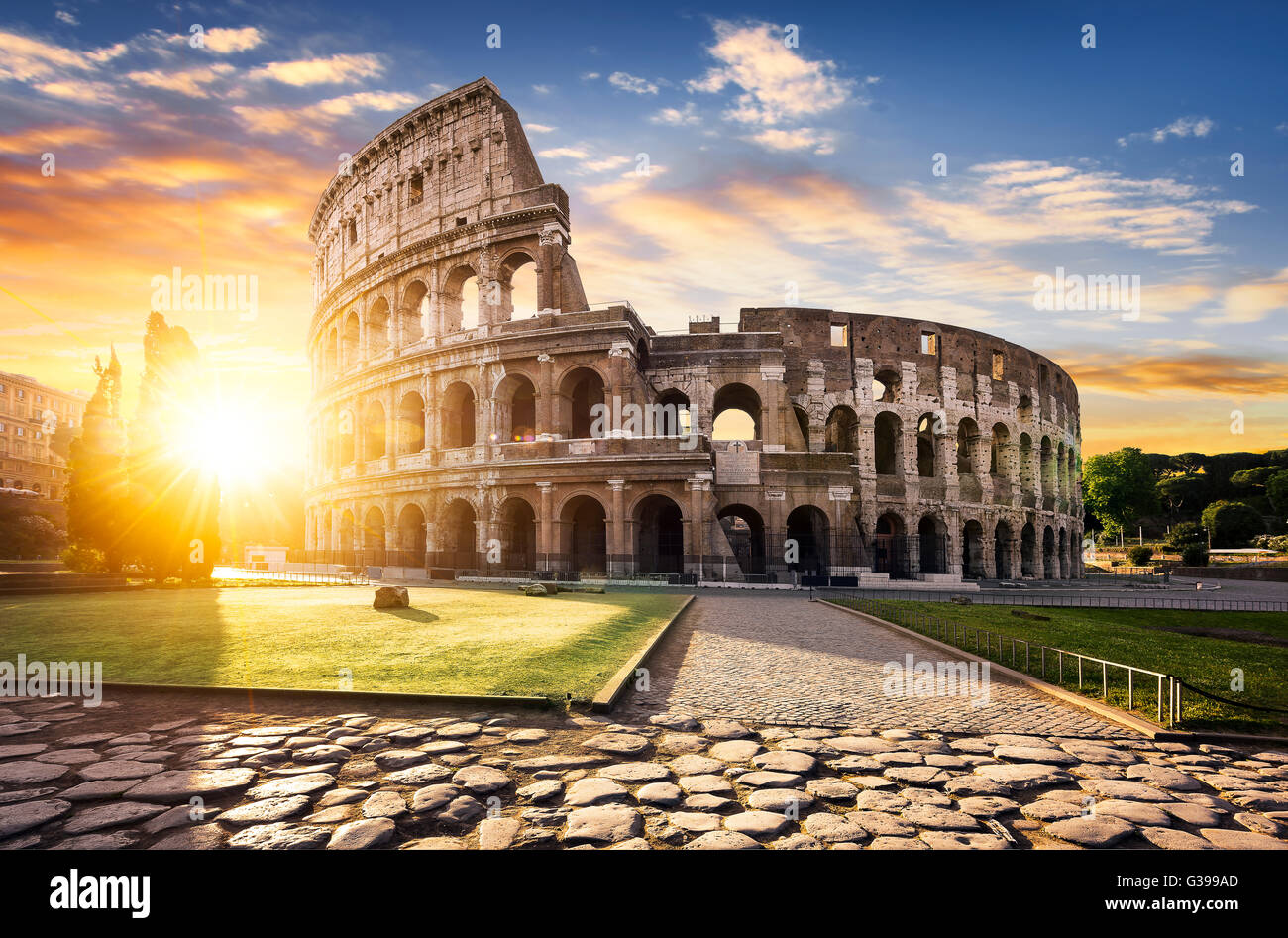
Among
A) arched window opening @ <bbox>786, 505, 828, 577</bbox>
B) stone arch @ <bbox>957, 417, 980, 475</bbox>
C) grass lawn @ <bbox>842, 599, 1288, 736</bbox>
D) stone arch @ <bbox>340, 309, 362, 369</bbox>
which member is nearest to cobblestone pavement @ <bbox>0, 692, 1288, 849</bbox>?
grass lawn @ <bbox>842, 599, 1288, 736</bbox>

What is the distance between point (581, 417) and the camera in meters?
31.4

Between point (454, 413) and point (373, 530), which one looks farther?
point (373, 530)

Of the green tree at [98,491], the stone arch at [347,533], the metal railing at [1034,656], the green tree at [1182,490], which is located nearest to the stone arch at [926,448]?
the metal railing at [1034,656]

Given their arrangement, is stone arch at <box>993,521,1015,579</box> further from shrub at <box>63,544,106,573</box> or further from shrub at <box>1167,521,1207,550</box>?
shrub at <box>63,544,106,573</box>

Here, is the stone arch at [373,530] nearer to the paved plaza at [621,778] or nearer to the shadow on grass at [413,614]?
the shadow on grass at [413,614]

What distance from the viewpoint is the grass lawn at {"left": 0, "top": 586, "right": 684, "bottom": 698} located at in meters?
7.17

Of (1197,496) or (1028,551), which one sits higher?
(1197,496)

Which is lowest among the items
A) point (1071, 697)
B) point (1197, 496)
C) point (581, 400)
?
point (1071, 697)

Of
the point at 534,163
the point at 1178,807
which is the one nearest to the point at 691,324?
the point at 534,163

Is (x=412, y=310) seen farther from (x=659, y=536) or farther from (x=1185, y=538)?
(x=1185, y=538)

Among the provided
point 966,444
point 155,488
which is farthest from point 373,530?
point 966,444

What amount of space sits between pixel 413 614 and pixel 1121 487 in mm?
74180

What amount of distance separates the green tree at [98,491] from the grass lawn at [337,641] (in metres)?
7.56
